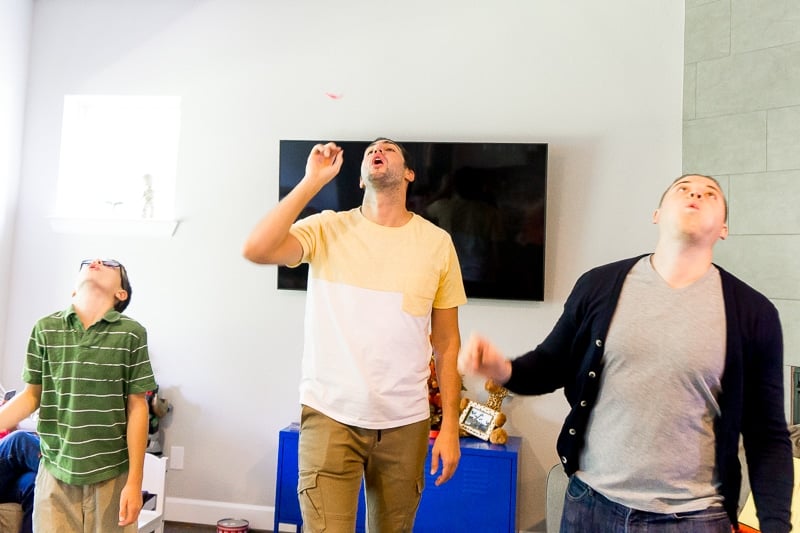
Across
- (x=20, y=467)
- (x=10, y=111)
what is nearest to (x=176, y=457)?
(x=20, y=467)

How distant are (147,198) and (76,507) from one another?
2119mm

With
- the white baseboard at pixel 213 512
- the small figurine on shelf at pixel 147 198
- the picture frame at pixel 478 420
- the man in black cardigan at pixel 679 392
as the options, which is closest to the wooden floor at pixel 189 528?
the white baseboard at pixel 213 512

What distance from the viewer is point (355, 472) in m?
1.60

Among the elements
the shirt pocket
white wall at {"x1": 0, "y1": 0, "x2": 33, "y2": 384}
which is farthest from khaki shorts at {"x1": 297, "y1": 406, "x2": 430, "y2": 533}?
white wall at {"x1": 0, "y1": 0, "x2": 33, "y2": 384}

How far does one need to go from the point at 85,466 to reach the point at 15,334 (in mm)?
2259

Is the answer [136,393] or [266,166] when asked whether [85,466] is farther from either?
[266,166]

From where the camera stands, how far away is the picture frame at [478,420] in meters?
2.93

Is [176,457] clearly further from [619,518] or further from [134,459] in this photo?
[619,518]

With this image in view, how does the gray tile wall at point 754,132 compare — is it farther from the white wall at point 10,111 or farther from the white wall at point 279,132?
the white wall at point 10,111

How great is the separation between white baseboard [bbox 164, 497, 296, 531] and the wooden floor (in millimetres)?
15

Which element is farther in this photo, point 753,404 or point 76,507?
point 76,507

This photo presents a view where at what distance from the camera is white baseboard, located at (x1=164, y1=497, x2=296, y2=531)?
3311mm

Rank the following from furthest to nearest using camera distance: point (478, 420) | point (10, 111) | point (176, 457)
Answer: point (10, 111) < point (176, 457) < point (478, 420)

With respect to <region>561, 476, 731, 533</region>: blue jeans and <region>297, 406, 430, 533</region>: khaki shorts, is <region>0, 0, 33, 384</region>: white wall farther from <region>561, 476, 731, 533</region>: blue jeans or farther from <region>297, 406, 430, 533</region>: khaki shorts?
<region>561, 476, 731, 533</region>: blue jeans
